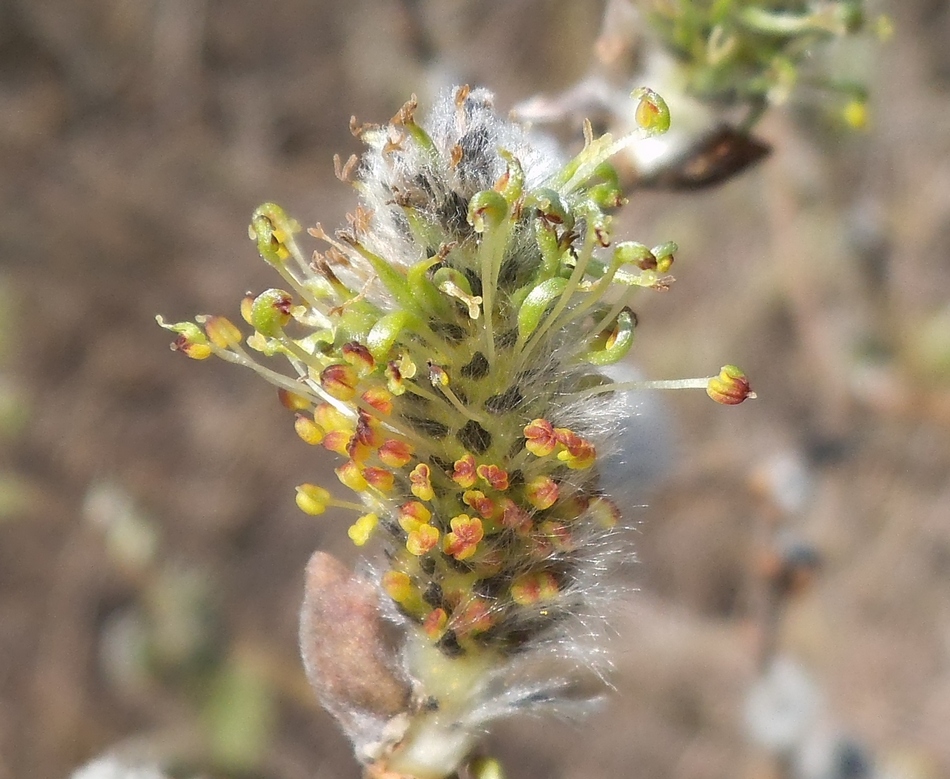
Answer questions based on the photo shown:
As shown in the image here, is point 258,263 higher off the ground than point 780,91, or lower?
higher

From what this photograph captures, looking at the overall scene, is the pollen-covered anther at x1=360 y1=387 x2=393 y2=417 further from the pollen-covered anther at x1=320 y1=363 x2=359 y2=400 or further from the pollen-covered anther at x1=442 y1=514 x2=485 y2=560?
the pollen-covered anther at x1=442 y1=514 x2=485 y2=560

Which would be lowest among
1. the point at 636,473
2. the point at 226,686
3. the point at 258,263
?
the point at 636,473

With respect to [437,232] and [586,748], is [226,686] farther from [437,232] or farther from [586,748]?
[437,232]

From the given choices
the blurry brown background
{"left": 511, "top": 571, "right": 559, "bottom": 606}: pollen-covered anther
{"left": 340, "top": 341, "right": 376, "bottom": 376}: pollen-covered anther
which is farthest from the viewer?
the blurry brown background

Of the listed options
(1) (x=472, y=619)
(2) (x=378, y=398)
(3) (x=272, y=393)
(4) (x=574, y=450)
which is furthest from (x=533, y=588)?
(3) (x=272, y=393)

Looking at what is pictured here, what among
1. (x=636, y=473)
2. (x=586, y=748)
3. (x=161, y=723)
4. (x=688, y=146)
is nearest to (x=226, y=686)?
(x=161, y=723)

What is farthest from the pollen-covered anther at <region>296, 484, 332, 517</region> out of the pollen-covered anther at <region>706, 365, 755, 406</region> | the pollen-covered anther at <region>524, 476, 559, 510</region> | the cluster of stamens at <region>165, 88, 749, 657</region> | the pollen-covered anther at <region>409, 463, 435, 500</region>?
the pollen-covered anther at <region>706, 365, 755, 406</region>
